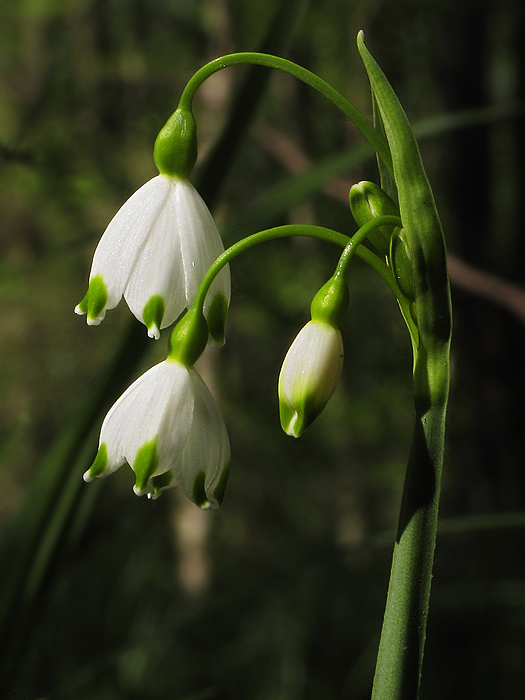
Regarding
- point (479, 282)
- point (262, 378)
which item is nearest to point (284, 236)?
point (479, 282)

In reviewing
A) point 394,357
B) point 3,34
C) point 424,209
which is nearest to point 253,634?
point 424,209

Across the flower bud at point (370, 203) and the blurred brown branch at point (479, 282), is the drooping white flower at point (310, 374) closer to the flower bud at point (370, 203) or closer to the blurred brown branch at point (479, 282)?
the flower bud at point (370, 203)

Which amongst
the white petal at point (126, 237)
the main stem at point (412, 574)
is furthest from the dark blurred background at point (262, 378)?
the main stem at point (412, 574)

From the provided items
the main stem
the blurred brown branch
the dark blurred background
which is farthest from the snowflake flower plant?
the blurred brown branch

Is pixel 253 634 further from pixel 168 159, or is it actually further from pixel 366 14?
pixel 366 14

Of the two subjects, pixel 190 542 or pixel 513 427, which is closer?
pixel 513 427

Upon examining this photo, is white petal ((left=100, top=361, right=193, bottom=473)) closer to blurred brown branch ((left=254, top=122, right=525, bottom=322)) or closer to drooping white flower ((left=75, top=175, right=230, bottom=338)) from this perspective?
drooping white flower ((left=75, top=175, right=230, bottom=338))
